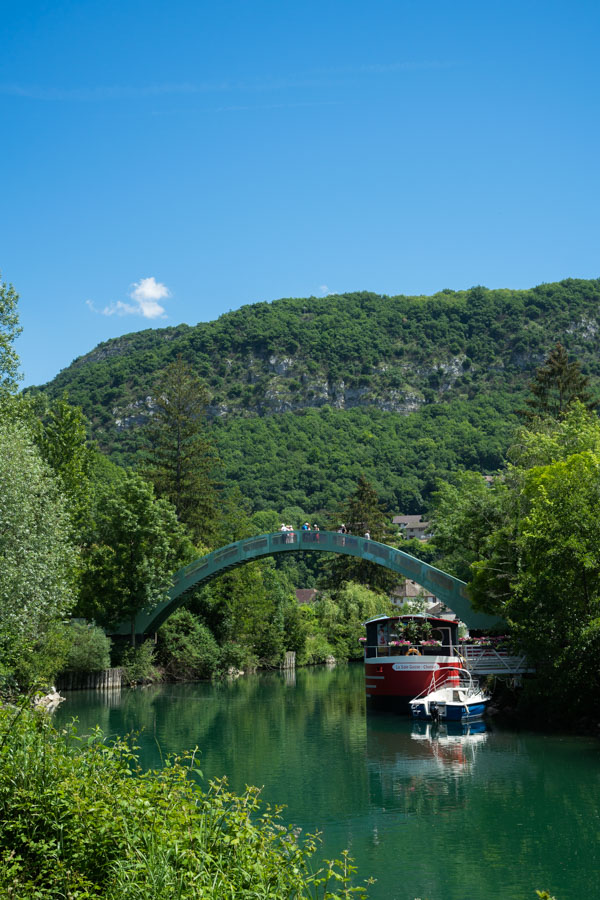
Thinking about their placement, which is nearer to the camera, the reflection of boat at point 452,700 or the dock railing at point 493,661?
the reflection of boat at point 452,700

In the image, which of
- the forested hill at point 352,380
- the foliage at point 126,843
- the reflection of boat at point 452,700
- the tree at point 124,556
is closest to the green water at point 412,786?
the reflection of boat at point 452,700

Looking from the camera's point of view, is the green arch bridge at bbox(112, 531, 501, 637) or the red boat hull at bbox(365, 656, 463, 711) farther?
the green arch bridge at bbox(112, 531, 501, 637)

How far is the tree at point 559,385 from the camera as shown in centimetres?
4228

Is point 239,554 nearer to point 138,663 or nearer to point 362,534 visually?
point 138,663

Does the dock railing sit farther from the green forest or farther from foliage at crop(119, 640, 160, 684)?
foliage at crop(119, 640, 160, 684)

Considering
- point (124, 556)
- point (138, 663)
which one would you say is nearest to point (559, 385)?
point (124, 556)

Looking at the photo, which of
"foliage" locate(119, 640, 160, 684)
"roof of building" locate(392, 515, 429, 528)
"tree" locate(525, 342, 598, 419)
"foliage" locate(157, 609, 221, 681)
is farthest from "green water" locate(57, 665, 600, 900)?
"roof of building" locate(392, 515, 429, 528)

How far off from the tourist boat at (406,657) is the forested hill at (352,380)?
1794 inches

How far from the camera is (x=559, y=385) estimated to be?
1676 inches

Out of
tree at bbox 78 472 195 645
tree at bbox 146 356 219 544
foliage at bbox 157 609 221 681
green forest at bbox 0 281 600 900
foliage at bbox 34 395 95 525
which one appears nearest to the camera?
green forest at bbox 0 281 600 900

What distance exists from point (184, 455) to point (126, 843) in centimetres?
4368

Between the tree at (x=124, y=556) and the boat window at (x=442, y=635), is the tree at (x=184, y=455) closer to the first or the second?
the tree at (x=124, y=556)

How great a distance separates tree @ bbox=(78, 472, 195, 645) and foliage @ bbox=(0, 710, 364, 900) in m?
29.1

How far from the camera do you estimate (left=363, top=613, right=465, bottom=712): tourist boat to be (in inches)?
1077
